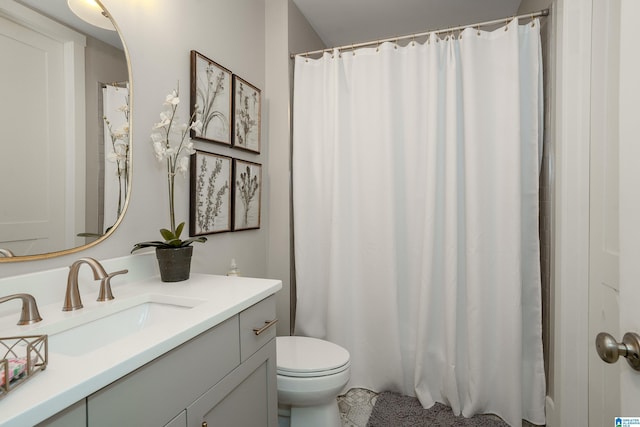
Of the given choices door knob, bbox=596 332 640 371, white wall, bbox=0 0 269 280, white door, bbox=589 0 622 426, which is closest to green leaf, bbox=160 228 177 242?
white wall, bbox=0 0 269 280

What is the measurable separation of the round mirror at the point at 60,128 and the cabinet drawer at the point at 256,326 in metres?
0.58

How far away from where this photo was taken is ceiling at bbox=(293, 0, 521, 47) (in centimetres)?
236

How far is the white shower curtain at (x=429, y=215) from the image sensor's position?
5.92 ft

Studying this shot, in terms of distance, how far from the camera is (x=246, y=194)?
2008 mm

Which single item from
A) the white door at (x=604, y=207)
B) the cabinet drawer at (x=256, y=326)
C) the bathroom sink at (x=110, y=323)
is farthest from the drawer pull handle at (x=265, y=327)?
the white door at (x=604, y=207)

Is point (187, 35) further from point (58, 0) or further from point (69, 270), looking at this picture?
point (69, 270)

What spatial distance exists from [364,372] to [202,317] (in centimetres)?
150

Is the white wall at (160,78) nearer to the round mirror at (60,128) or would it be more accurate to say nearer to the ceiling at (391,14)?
the round mirror at (60,128)

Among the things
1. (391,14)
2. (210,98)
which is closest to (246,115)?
(210,98)

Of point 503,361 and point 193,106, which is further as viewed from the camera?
point 503,361

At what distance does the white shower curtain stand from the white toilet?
0.51 m

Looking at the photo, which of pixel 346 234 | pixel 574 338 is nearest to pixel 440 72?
pixel 346 234

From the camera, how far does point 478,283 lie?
184cm

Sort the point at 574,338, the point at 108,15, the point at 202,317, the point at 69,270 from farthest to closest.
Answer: the point at 574,338 < the point at 108,15 < the point at 69,270 < the point at 202,317
